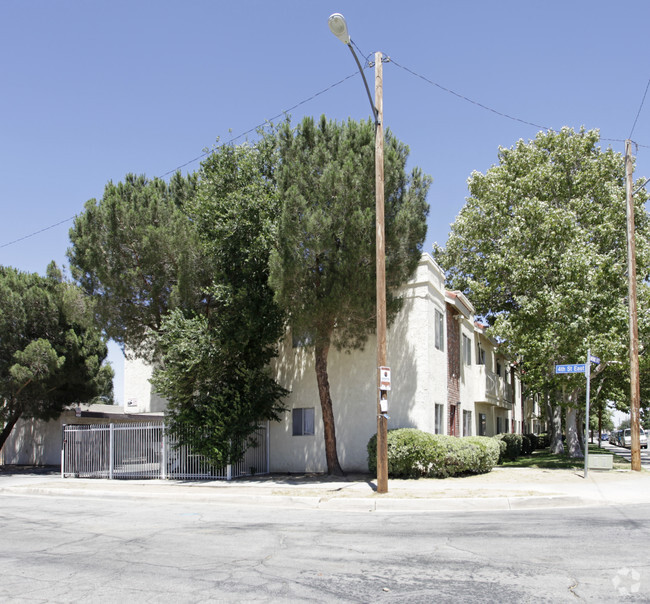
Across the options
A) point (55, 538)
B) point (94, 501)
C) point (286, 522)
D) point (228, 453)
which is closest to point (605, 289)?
point (228, 453)

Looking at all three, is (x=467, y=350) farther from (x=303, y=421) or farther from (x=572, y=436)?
(x=303, y=421)

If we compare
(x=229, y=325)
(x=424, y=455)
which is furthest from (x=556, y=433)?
(x=229, y=325)

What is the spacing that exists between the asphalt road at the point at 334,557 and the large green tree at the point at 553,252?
33.6 feet

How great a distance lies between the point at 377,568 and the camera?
6.84 meters

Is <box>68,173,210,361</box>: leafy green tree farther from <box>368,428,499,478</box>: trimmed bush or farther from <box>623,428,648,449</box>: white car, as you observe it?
<box>623,428,648,449</box>: white car

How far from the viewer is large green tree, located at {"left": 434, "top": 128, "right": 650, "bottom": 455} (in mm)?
20906

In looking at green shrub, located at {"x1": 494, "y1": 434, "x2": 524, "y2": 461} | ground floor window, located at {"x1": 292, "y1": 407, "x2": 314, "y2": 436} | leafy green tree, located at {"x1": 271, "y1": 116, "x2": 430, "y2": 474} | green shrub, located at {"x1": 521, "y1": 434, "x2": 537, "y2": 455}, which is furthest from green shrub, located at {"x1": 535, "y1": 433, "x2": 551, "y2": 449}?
leafy green tree, located at {"x1": 271, "y1": 116, "x2": 430, "y2": 474}

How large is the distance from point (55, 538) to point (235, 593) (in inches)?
189

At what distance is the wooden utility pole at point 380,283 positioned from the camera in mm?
13541

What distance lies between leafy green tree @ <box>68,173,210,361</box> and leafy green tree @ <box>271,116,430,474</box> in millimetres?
3421

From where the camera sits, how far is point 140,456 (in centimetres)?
1992

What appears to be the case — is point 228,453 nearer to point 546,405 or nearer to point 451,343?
point 451,343

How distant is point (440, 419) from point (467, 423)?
4.87 m

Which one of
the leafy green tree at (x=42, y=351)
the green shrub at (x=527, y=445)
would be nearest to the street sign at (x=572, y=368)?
the green shrub at (x=527, y=445)
